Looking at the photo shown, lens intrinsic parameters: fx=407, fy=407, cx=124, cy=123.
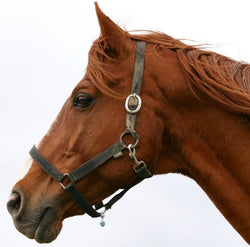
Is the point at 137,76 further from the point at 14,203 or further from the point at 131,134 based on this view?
the point at 14,203

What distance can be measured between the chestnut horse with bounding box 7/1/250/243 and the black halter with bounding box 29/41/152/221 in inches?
0.5

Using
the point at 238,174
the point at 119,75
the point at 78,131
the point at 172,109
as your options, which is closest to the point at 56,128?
the point at 78,131

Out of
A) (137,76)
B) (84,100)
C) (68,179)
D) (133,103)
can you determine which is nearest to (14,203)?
(68,179)

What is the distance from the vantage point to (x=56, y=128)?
507 centimetres

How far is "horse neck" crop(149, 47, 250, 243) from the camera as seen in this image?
14.9ft

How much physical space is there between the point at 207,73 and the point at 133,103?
3.08 feet

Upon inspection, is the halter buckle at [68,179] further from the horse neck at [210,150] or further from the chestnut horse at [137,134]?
the horse neck at [210,150]

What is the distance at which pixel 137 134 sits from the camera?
4.73 metres

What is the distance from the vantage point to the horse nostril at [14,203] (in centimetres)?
493

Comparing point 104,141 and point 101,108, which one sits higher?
point 101,108

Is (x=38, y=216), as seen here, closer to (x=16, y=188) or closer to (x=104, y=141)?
(x=16, y=188)

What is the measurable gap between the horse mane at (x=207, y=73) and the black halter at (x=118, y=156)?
0.25m

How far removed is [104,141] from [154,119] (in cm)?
65

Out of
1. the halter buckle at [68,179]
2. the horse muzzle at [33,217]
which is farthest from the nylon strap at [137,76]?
the horse muzzle at [33,217]
